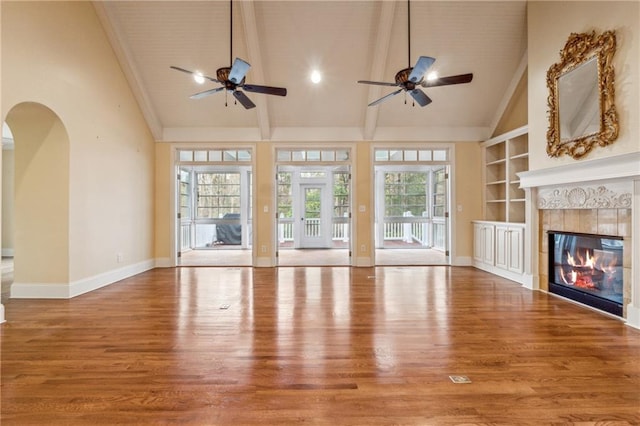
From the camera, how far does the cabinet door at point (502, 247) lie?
16.5 ft

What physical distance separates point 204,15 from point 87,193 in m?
2.92

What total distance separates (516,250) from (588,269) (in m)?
1.13

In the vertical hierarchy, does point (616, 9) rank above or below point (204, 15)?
below

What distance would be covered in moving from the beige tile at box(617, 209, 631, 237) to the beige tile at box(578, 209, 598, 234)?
272 millimetres

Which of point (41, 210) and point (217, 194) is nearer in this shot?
point (41, 210)

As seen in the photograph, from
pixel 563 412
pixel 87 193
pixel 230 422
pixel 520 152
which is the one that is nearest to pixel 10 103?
pixel 87 193

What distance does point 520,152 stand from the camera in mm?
5414

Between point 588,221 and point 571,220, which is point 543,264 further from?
point 588,221

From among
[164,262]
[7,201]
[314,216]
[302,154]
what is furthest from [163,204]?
[7,201]

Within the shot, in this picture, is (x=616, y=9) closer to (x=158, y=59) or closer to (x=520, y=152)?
(x=520, y=152)

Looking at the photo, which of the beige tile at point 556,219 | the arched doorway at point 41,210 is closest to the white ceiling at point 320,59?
the arched doorway at point 41,210

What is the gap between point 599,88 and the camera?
10.4 feet

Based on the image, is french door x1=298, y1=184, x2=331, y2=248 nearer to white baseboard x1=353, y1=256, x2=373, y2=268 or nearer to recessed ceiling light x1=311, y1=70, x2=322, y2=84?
white baseboard x1=353, y1=256, x2=373, y2=268

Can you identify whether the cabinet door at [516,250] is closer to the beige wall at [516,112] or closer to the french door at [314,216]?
the beige wall at [516,112]
